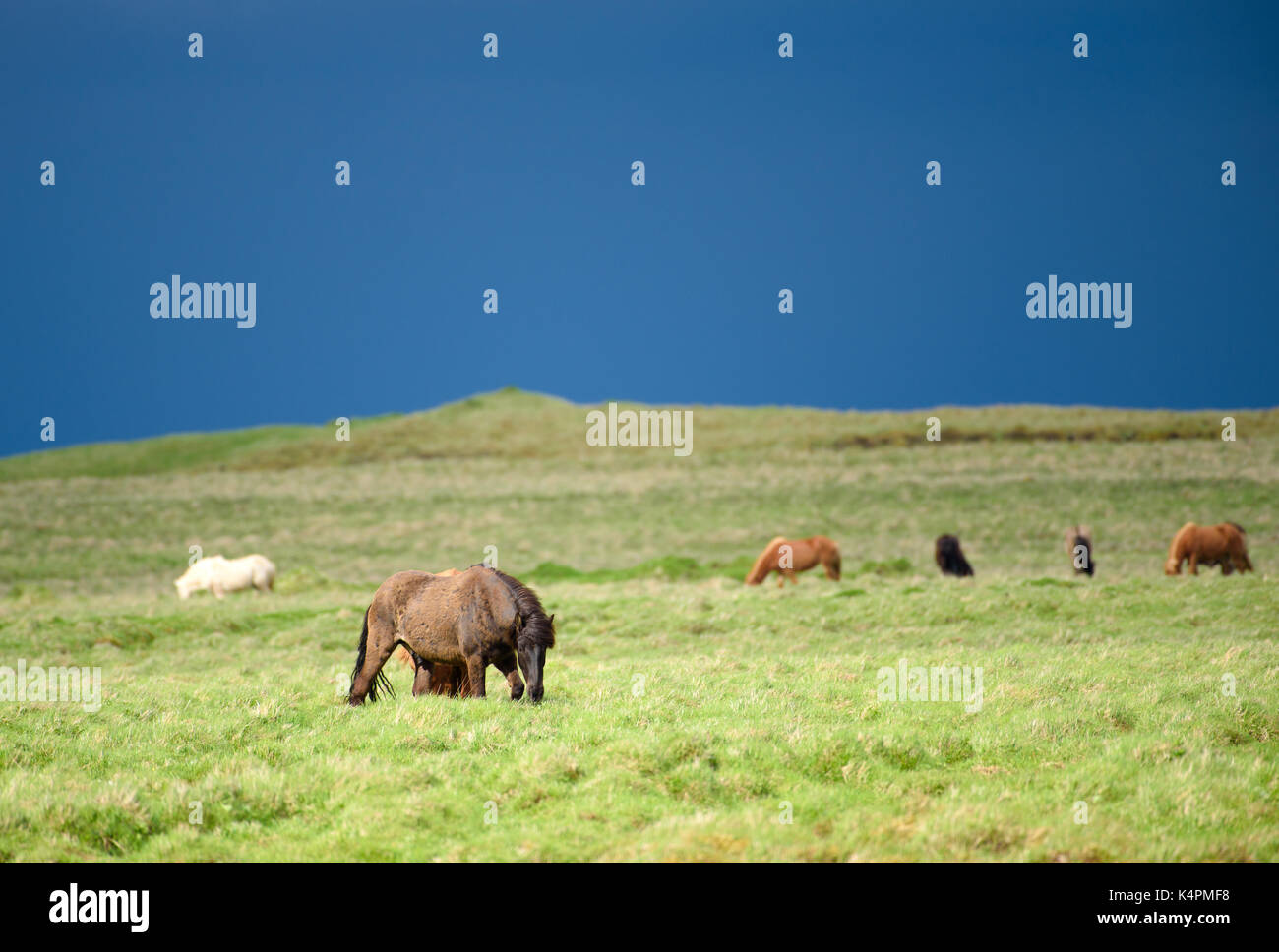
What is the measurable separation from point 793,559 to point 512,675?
21.5 m

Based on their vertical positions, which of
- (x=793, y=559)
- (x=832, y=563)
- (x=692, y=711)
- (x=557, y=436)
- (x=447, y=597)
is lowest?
(x=692, y=711)

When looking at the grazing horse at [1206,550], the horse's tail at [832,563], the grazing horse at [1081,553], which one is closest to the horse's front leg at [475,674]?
the horse's tail at [832,563]

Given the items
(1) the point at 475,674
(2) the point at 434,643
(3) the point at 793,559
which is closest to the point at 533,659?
(1) the point at 475,674

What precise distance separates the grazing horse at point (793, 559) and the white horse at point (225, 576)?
1556 centimetres

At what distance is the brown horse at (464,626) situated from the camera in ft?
42.2

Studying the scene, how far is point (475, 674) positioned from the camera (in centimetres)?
1320

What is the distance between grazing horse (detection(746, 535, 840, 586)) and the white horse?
1556 centimetres

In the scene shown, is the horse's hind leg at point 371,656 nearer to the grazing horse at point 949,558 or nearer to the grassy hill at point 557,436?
the grazing horse at point 949,558

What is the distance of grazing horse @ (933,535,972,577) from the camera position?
3409 cm

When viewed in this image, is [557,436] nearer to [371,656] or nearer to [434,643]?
[371,656]

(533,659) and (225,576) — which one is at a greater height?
(533,659)

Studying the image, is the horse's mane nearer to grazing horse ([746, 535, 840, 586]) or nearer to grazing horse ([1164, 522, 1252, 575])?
grazing horse ([746, 535, 840, 586])

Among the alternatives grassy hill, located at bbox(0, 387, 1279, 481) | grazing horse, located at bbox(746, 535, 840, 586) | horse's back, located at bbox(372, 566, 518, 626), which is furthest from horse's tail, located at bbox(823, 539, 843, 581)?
grassy hill, located at bbox(0, 387, 1279, 481)
